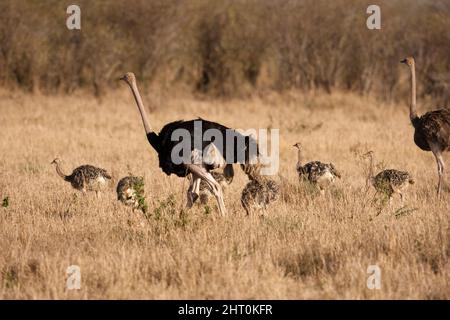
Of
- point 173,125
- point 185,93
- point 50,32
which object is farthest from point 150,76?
point 173,125

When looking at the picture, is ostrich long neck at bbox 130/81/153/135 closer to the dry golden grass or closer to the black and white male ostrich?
the black and white male ostrich

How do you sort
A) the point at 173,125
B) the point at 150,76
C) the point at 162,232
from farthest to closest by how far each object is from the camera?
the point at 150,76, the point at 173,125, the point at 162,232

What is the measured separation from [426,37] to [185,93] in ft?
26.4

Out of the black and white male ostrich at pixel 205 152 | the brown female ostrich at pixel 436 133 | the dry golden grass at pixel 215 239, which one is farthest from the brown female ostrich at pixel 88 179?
the brown female ostrich at pixel 436 133

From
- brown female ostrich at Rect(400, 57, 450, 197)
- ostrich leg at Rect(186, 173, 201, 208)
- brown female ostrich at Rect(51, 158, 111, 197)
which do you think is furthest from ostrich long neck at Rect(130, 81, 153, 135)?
brown female ostrich at Rect(400, 57, 450, 197)

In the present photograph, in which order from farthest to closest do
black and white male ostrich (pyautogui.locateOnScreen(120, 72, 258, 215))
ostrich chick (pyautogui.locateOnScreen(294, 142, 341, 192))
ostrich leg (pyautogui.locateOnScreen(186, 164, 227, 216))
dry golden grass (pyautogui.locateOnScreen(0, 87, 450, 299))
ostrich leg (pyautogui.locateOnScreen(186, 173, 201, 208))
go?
ostrich chick (pyautogui.locateOnScreen(294, 142, 341, 192)), ostrich leg (pyautogui.locateOnScreen(186, 173, 201, 208)), ostrich leg (pyautogui.locateOnScreen(186, 164, 227, 216)), black and white male ostrich (pyautogui.locateOnScreen(120, 72, 258, 215)), dry golden grass (pyautogui.locateOnScreen(0, 87, 450, 299))

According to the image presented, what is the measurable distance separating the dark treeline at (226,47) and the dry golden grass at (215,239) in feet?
36.6

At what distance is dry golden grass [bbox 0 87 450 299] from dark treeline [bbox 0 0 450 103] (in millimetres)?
11144

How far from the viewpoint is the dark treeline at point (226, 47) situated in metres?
23.0

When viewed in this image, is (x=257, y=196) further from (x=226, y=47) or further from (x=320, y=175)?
(x=226, y=47)

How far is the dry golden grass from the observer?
5320mm

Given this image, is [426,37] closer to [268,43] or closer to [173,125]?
[268,43]

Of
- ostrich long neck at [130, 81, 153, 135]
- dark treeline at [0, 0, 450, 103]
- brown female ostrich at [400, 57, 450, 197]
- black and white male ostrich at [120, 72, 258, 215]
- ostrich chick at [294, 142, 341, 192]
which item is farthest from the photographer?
dark treeline at [0, 0, 450, 103]

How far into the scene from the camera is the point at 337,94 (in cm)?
2153
